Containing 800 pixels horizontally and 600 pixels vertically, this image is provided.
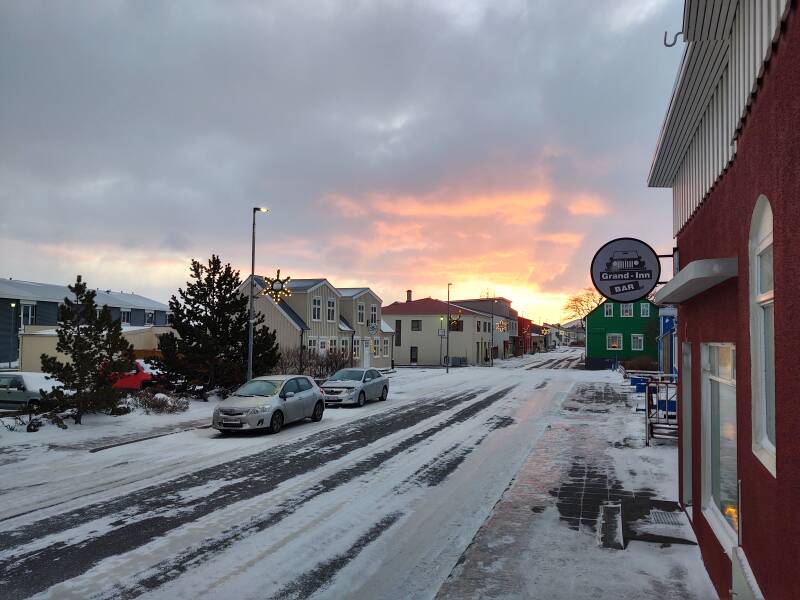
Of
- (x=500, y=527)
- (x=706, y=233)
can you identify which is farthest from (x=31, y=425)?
(x=706, y=233)

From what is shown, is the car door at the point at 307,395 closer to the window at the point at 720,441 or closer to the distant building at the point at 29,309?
the window at the point at 720,441

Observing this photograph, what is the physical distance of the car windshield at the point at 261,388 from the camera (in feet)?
51.9

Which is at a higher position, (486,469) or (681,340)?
(681,340)

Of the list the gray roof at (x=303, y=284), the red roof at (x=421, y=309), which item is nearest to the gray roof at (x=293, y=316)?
the gray roof at (x=303, y=284)

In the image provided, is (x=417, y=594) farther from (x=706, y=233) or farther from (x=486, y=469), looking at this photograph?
(x=486, y=469)

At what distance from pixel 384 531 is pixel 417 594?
1846mm

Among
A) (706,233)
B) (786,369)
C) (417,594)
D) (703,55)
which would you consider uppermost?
(703,55)

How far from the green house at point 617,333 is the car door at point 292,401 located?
4200 cm

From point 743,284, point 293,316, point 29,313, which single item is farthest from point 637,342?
point 743,284

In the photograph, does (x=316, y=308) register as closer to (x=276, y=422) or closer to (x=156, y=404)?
(x=156, y=404)

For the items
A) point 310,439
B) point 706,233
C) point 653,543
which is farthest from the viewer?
point 310,439

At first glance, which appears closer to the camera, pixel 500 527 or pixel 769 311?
pixel 769 311

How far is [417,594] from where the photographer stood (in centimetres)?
561

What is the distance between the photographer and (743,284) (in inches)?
171
